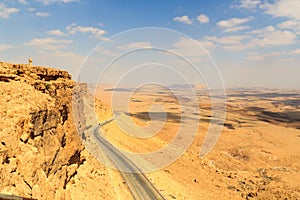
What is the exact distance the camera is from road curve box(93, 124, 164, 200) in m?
33.3

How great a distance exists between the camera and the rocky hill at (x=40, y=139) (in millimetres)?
12625

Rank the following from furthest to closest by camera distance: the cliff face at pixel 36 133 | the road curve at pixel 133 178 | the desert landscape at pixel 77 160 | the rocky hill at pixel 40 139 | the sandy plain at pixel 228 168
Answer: the sandy plain at pixel 228 168, the road curve at pixel 133 178, the desert landscape at pixel 77 160, the rocky hill at pixel 40 139, the cliff face at pixel 36 133

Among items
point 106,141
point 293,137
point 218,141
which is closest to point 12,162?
point 106,141

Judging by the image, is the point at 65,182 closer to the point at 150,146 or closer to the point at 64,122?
the point at 64,122

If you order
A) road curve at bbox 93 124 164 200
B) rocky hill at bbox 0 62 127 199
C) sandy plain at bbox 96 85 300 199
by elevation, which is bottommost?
sandy plain at bbox 96 85 300 199

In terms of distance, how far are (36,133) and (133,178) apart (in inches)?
904

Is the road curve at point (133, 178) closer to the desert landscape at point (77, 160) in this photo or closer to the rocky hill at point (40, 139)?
the desert landscape at point (77, 160)

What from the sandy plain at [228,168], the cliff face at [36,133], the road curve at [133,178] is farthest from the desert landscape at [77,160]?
the road curve at [133,178]

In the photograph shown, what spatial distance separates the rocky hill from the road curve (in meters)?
5.39

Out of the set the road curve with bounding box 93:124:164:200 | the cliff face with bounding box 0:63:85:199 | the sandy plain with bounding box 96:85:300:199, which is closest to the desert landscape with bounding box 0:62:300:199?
the cliff face with bounding box 0:63:85:199

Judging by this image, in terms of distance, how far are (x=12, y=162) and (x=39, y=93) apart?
778cm

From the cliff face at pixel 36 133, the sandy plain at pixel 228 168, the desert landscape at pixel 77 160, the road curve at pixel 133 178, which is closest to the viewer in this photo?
the cliff face at pixel 36 133

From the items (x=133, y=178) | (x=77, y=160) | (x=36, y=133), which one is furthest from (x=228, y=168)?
(x=36, y=133)

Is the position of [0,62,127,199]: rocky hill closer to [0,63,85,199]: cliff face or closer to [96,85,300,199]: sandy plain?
[0,63,85,199]: cliff face
